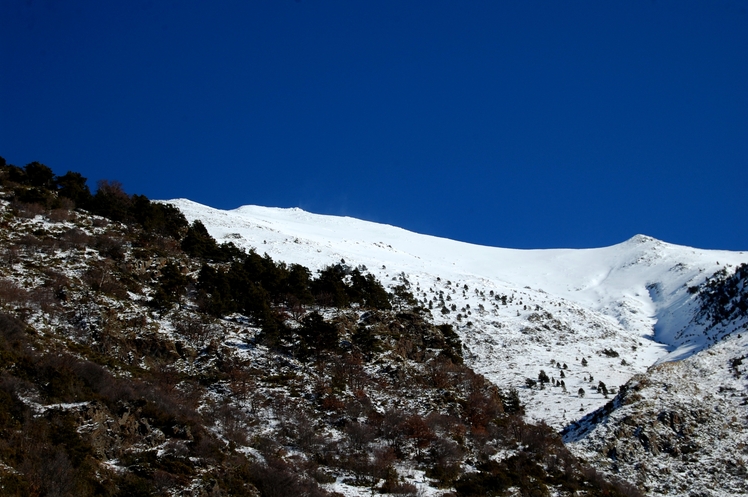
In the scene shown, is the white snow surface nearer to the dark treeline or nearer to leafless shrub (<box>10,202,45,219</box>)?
the dark treeline

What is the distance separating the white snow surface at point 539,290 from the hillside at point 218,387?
9.27 m

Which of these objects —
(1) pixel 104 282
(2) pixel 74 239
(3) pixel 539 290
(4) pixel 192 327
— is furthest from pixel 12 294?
(3) pixel 539 290

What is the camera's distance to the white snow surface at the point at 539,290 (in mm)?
47519

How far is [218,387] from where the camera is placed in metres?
27.1

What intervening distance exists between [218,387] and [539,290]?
62.6 meters

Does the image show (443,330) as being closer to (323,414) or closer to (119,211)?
(323,414)

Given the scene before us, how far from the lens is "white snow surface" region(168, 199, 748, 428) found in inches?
1871

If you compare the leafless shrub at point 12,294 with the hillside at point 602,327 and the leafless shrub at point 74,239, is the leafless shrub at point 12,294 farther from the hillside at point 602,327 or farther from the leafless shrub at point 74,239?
the hillside at point 602,327

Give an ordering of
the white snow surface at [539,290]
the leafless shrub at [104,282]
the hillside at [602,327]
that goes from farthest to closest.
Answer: the white snow surface at [539,290], the leafless shrub at [104,282], the hillside at [602,327]

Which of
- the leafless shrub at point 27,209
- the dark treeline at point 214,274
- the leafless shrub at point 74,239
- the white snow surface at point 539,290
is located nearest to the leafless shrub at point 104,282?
the dark treeline at point 214,274

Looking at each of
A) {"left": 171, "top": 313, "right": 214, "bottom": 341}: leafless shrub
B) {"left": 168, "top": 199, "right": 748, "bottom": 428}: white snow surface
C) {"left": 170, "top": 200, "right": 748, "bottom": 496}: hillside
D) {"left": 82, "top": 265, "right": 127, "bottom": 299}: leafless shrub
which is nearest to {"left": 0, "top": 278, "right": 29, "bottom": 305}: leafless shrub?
{"left": 82, "top": 265, "right": 127, "bottom": 299}: leafless shrub

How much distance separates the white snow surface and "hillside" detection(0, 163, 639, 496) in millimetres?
9274

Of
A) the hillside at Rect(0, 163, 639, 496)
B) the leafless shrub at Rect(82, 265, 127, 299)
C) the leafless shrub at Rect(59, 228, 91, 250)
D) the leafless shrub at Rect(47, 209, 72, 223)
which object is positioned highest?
the leafless shrub at Rect(47, 209, 72, 223)

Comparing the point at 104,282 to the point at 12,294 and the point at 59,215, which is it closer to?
the point at 12,294
